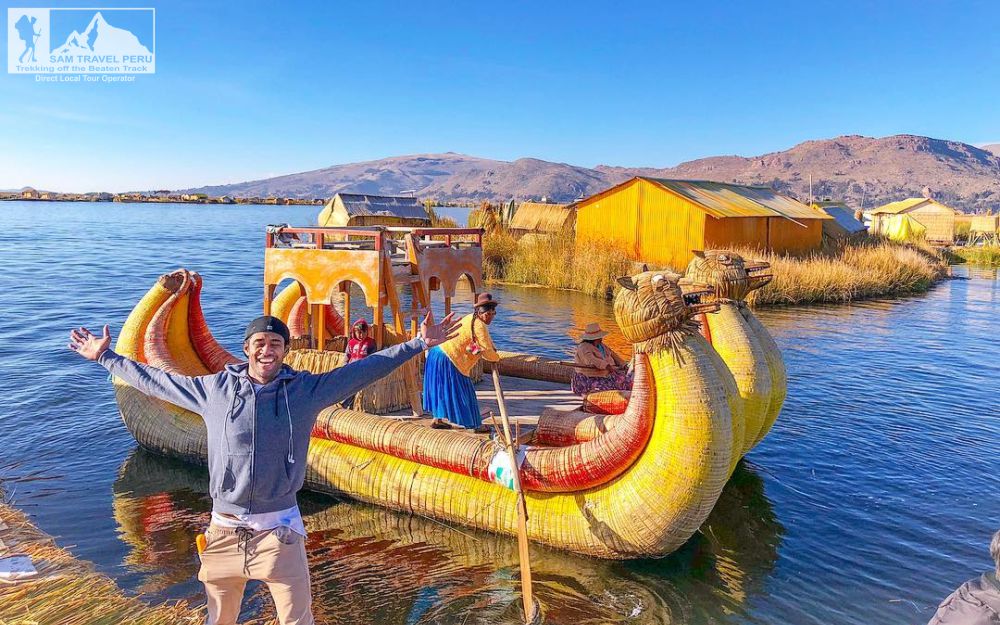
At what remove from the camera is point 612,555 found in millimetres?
5789

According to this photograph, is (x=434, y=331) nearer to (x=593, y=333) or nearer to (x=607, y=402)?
(x=607, y=402)

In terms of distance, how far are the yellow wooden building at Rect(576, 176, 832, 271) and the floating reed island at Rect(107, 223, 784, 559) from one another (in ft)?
49.6

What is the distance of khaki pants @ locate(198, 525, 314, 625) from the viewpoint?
3166 mm

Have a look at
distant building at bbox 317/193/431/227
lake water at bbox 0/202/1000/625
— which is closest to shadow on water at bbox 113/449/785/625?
lake water at bbox 0/202/1000/625

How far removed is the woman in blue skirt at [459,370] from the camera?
Answer: 648cm

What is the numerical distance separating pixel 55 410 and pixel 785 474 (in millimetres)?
10038

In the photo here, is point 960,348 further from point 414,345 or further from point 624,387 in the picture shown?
point 414,345

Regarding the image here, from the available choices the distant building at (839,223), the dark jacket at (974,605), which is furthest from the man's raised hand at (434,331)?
the distant building at (839,223)

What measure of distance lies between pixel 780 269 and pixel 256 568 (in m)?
21.2

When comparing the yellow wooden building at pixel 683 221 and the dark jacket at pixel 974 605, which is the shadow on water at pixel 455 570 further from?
the yellow wooden building at pixel 683 221

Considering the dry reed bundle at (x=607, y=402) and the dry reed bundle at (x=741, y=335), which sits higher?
the dry reed bundle at (x=741, y=335)

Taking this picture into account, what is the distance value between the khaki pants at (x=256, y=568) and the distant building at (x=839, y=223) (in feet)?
100

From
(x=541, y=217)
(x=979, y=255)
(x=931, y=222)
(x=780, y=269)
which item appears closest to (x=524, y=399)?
(x=780, y=269)

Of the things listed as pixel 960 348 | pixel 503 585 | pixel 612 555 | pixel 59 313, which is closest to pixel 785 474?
pixel 612 555
